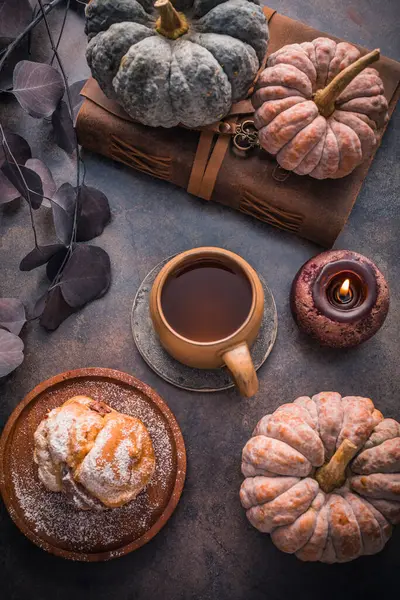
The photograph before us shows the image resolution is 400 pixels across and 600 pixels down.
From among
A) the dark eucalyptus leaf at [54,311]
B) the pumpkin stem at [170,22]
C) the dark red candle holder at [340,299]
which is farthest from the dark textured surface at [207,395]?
the pumpkin stem at [170,22]

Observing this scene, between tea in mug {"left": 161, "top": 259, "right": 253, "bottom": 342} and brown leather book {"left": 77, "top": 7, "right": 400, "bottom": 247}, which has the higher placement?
brown leather book {"left": 77, "top": 7, "right": 400, "bottom": 247}

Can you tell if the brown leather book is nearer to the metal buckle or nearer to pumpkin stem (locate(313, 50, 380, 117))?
the metal buckle

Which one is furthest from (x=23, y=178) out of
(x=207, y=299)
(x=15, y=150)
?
(x=207, y=299)

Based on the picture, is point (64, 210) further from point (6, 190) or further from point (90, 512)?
point (90, 512)

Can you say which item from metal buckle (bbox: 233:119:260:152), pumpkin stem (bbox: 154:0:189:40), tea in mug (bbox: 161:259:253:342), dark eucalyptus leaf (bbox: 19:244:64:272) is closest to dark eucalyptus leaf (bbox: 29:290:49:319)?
dark eucalyptus leaf (bbox: 19:244:64:272)

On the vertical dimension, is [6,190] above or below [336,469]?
above

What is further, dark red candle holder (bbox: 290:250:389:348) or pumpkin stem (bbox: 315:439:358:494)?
dark red candle holder (bbox: 290:250:389:348)

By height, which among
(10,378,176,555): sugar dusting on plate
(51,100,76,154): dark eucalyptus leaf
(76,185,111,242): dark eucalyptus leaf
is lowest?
(10,378,176,555): sugar dusting on plate
